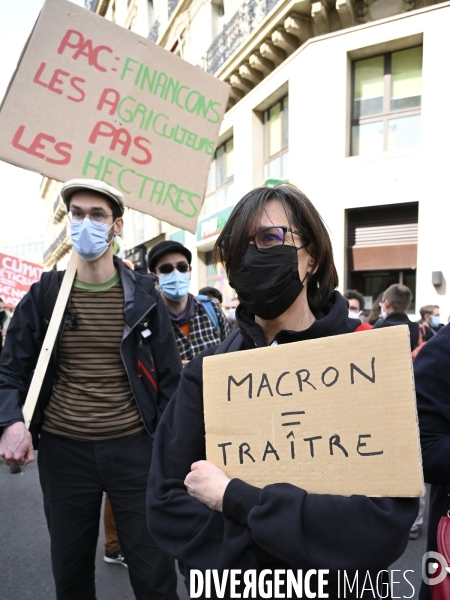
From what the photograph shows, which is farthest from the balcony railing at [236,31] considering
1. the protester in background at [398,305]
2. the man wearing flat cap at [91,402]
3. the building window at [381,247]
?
the man wearing flat cap at [91,402]

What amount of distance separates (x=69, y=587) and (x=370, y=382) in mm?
1760

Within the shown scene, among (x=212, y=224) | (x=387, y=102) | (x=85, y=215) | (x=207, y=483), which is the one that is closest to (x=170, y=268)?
(x=85, y=215)

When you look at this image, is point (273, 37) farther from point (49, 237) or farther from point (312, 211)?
point (49, 237)

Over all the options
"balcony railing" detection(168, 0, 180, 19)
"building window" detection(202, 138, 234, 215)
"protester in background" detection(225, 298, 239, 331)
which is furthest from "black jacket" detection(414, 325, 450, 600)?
"balcony railing" detection(168, 0, 180, 19)

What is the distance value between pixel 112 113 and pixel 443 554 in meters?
2.35

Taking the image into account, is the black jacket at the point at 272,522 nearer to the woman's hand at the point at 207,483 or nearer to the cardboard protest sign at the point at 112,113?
the woman's hand at the point at 207,483

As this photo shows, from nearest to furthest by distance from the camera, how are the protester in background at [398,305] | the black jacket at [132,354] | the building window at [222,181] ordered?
the black jacket at [132,354] → the protester in background at [398,305] → the building window at [222,181]

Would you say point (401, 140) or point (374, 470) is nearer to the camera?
point (374, 470)

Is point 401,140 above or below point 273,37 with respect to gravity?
below

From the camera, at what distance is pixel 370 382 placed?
3.66 ft

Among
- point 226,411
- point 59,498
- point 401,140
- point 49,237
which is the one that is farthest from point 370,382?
point 49,237

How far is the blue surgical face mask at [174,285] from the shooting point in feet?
10.4

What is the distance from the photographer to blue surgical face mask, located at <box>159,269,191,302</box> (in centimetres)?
316

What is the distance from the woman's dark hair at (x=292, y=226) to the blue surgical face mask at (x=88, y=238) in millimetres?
956
